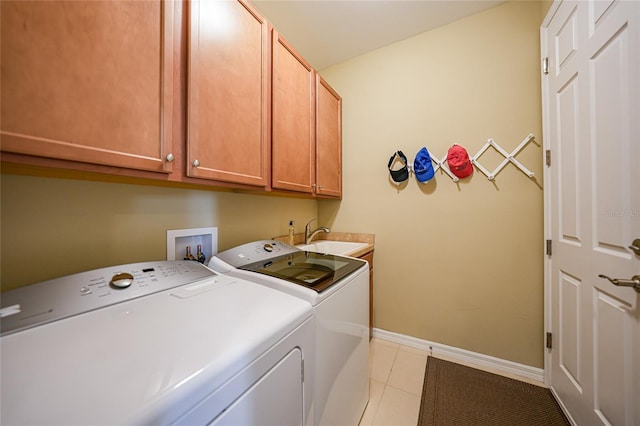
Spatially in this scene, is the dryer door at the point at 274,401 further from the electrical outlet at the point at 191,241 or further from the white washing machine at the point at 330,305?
the electrical outlet at the point at 191,241

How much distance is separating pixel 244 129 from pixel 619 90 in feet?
5.55

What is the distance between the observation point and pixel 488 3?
1.72 metres

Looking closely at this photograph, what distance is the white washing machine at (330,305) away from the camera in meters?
0.89

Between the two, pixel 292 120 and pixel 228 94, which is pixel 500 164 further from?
pixel 228 94

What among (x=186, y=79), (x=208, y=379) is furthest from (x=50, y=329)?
(x=186, y=79)

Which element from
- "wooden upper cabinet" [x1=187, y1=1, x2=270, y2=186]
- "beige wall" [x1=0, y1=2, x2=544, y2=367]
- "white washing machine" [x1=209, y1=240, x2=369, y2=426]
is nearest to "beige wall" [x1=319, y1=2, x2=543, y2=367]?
"beige wall" [x1=0, y1=2, x2=544, y2=367]

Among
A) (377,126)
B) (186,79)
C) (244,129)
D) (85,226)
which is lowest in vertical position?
(85,226)

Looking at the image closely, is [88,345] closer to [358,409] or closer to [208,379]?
[208,379]

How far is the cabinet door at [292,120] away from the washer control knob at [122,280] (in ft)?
2.72

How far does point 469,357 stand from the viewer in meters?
1.84

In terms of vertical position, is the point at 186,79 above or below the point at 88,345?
above

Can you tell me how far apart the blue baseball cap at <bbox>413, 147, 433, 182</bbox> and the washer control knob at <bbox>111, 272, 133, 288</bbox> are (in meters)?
2.01

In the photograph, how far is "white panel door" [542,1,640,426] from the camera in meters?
0.91

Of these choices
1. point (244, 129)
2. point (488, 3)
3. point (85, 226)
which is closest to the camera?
point (85, 226)
